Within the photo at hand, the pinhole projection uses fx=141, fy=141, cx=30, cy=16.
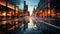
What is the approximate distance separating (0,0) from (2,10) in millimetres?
1612

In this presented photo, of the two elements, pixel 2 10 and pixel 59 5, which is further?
pixel 59 5

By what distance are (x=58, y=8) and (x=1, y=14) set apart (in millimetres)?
9163

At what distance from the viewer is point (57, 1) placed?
23328 mm

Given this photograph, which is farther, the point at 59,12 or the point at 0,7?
the point at 59,12

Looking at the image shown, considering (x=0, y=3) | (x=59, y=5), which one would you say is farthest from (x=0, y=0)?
(x=59, y=5)

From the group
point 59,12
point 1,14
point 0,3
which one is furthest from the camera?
point 59,12

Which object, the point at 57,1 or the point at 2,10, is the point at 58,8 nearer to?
the point at 57,1

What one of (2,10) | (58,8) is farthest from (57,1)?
(2,10)

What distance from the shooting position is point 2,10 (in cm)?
2020

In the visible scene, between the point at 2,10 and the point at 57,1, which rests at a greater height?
the point at 57,1

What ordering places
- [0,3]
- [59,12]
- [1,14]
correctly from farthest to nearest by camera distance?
1. [59,12]
2. [1,14]
3. [0,3]

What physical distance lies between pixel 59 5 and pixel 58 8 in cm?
81

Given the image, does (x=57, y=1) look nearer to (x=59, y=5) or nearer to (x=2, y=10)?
(x=59, y=5)

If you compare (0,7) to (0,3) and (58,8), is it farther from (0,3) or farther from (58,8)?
(58,8)
